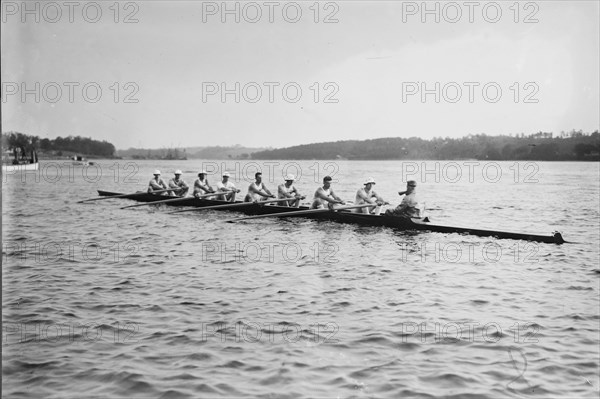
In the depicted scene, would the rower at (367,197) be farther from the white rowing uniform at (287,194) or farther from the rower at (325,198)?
the white rowing uniform at (287,194)

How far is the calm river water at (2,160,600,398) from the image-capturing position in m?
6.55

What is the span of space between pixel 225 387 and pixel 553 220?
796 inches

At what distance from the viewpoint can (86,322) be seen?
868 cm

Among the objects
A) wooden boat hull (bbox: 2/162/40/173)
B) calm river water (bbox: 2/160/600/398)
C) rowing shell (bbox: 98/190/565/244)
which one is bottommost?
calm river water (bbox: 2/160/600/398)

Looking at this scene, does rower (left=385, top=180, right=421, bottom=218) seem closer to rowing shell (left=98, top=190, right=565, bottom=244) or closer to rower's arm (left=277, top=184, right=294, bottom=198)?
rowing shell (left=98, top=190, right=565, bottom=244)

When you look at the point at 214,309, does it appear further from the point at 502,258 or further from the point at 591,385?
the point at 502,258

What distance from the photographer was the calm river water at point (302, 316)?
6555 mm

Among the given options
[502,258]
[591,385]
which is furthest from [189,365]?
[502,258]

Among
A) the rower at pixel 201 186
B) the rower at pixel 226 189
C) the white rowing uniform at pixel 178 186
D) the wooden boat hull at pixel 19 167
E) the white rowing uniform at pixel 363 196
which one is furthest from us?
the wooden boat hull at pixel 19 167

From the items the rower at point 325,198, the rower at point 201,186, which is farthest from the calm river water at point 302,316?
the rower at point 201,186

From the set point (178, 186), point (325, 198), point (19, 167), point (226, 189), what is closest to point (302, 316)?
point (325, 198)

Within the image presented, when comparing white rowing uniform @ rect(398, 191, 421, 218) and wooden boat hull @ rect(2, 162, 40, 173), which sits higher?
wooden boat hull @ rect(2, 162, 40, 173)

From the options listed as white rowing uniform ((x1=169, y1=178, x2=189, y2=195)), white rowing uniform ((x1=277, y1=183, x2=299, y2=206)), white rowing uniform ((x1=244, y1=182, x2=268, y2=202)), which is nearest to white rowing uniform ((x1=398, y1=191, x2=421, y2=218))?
white rowing uniform ((x1=277, y1=183, x2=299, y2=206))

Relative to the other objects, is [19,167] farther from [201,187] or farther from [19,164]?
[201,187]
